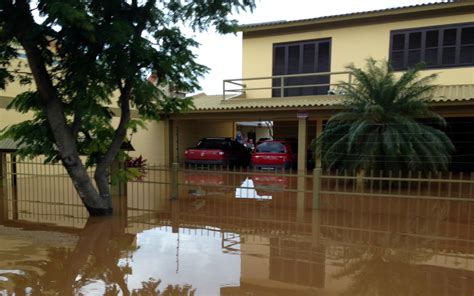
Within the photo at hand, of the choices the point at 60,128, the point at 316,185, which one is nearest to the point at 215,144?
the point at 316,185

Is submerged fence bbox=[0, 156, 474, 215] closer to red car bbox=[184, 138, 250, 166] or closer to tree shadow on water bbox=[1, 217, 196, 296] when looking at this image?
tree shadow on water bbox=[1, 217, 196, 296]

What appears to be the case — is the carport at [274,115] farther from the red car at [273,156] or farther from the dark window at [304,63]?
the dark window at [304,63]

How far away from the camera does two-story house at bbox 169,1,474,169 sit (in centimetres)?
1464

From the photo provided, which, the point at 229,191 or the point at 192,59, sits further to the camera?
the point at 229,191

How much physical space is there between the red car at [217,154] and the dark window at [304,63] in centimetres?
328

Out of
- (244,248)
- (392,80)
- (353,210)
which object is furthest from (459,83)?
(244,248)

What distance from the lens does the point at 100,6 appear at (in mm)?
6492

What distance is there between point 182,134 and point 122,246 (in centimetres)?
1559

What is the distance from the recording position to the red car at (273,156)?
1590cm

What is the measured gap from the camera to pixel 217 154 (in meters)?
17.4

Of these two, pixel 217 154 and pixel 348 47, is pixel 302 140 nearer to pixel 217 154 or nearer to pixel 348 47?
pixel 217 154

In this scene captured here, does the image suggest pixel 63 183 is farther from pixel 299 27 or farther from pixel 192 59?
pixel 299 27

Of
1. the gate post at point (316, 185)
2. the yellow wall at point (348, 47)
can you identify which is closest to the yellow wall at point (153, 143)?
the yellow wall at point (348, 47)

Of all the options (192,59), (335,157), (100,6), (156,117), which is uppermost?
(100,6)
